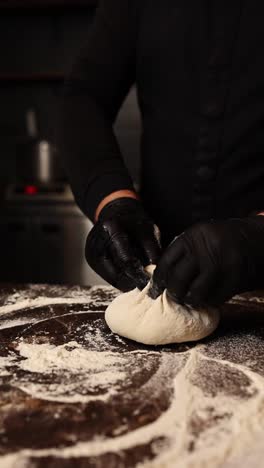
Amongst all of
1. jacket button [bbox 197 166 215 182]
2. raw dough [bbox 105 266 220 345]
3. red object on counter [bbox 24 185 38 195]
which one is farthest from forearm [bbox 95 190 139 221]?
red object on counter [bbox 24 185 38 195]

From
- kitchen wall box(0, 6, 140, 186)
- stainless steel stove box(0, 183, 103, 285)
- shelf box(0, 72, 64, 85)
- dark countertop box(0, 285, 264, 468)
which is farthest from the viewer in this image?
kitchen wall box(0, 6, 140, 186)

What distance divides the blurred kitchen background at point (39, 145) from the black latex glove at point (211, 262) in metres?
1.66

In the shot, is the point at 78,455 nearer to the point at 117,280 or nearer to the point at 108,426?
the point at 108,426

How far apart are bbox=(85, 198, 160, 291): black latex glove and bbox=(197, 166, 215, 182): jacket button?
22 cm

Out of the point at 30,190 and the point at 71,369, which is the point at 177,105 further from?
the point at 30,190

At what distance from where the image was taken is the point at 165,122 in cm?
139

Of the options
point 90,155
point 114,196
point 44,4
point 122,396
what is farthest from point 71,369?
point 44,4

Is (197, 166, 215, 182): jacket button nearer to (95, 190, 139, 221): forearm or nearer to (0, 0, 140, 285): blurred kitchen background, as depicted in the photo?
(95, 190, 139, 221): forearm

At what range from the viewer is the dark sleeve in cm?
134

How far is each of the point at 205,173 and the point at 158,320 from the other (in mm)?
475

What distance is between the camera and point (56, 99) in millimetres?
3281

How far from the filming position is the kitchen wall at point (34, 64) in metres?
3.21

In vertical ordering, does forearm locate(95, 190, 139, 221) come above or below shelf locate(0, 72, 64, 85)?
above

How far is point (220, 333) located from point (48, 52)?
8.72 ft
